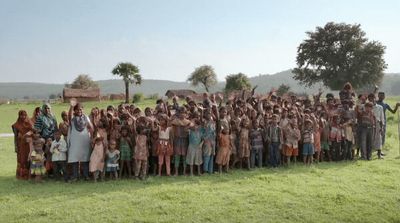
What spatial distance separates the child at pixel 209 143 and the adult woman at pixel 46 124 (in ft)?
11.1

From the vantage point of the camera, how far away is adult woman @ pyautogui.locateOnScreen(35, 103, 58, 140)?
34.6 ft

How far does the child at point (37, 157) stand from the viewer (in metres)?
10.3

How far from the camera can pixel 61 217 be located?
7.72 metres

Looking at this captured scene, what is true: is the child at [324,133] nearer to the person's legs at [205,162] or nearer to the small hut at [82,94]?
the person's legs at [205,162]

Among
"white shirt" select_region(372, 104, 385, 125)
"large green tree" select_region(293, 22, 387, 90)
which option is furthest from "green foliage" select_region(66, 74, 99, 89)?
"white shirt" select_region(372, 104, 385, 125)

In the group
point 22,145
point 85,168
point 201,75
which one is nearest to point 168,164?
point 85,168

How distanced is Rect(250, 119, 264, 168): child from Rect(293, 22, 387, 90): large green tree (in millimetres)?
38777

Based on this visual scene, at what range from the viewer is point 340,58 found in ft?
163

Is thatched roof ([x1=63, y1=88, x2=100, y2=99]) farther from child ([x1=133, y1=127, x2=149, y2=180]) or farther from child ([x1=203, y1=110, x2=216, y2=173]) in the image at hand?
child ([x1=133, y1=127, x2=149, y2=180])

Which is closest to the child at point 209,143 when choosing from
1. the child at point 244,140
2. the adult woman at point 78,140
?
the child at point 244,140

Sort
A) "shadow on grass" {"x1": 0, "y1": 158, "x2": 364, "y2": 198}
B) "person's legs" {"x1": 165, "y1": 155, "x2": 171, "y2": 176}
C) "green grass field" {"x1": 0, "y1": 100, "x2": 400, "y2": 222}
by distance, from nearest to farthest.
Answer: "green grass field" {"x1": 0, "y1": 100, "x2": 400, "y2": 222}
"shadow on grass" {"x1": 0, "y1": 158, "x2": 364, "y2": 198}
"person's legs" {"x1": 165, "y1": 155, "x2": 171, "y2": 176}

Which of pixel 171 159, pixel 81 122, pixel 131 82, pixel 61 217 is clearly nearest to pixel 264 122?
pixel 171 159

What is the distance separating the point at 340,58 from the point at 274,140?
132ft

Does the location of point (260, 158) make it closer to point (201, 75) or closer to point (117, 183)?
point (117, 183)
